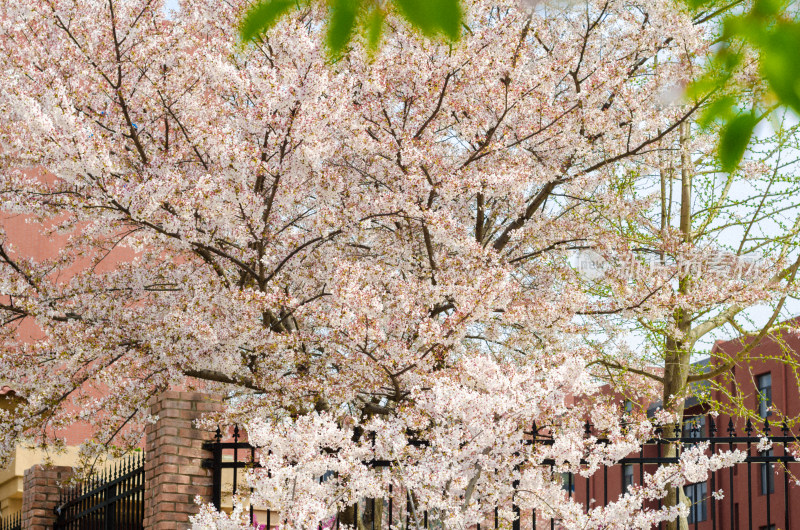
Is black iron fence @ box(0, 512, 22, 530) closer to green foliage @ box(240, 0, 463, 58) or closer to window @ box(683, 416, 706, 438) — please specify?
window @ box(683, 416, 706, 438)

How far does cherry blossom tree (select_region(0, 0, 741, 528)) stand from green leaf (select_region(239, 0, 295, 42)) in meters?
6.21

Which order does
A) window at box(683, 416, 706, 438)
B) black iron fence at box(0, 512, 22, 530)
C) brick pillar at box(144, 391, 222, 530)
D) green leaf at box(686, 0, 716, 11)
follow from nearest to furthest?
green leaf at box(686, 0, 716, 11) < window at box(683, 416, 706, 438) < brick pillar at box(144, 391, 222, 530) < black iron fence at box(0, 512, 22, 530)

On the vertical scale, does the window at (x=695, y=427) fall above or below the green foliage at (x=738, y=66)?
below

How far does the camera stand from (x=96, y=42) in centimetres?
1084

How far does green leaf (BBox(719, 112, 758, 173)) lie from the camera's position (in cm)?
208

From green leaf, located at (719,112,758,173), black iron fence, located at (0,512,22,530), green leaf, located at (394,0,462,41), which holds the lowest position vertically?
black iron fence, located at (0,512,22,530)

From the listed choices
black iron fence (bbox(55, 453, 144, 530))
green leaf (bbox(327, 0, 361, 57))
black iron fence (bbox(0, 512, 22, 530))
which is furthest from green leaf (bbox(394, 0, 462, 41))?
black iron fence (bbox(0, 512, 22, 530))

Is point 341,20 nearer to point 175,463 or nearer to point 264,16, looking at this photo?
point 264,16

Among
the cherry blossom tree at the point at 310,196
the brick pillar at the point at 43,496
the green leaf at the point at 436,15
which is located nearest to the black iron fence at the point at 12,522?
the brick pillar at the point at 43,496

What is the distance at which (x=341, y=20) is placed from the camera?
6.86 feet

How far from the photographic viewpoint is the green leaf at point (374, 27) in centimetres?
211

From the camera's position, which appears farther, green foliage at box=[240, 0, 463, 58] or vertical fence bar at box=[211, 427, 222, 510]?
vertical fence bar at box=[211, 427, 222, 510]

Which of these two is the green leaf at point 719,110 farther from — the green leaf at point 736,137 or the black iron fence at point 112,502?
the black iron fence at point 112,502

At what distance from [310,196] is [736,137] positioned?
9838 millimetres
